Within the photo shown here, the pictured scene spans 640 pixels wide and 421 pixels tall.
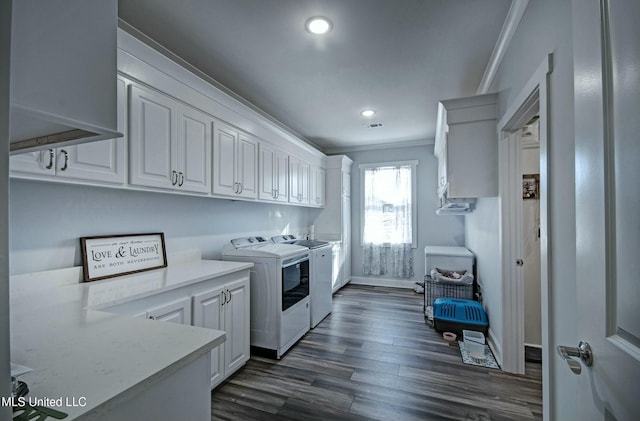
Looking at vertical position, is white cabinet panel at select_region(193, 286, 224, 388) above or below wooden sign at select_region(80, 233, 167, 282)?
below

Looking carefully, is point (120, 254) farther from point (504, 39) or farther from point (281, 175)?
point (504, 39)

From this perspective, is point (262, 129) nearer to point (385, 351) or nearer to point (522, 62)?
point (522, 62)

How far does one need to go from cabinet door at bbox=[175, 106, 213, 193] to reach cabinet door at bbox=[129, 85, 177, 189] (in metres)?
0.07

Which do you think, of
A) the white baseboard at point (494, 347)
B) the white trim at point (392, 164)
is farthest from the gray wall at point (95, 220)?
the white trim at point (392, 164)

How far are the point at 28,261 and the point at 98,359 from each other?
1295 mm

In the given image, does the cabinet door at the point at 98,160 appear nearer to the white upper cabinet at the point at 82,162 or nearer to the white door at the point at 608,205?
the white upper cabinet at the point at 82,162

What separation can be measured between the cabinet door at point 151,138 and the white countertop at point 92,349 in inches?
32.4

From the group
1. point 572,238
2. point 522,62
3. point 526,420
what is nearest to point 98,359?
point 572,238

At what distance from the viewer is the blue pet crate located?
2.83 meters

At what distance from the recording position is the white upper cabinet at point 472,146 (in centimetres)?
246

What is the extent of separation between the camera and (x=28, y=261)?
1.51m

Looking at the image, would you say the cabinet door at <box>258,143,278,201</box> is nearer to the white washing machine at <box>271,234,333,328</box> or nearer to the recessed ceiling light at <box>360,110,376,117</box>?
the white washing machine at <box>271,234,333,328</box>

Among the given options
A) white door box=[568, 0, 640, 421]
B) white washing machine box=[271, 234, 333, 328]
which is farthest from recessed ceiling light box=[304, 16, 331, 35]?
white washing machine box=[271, 234, 333, 328]

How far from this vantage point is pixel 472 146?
252 cm
